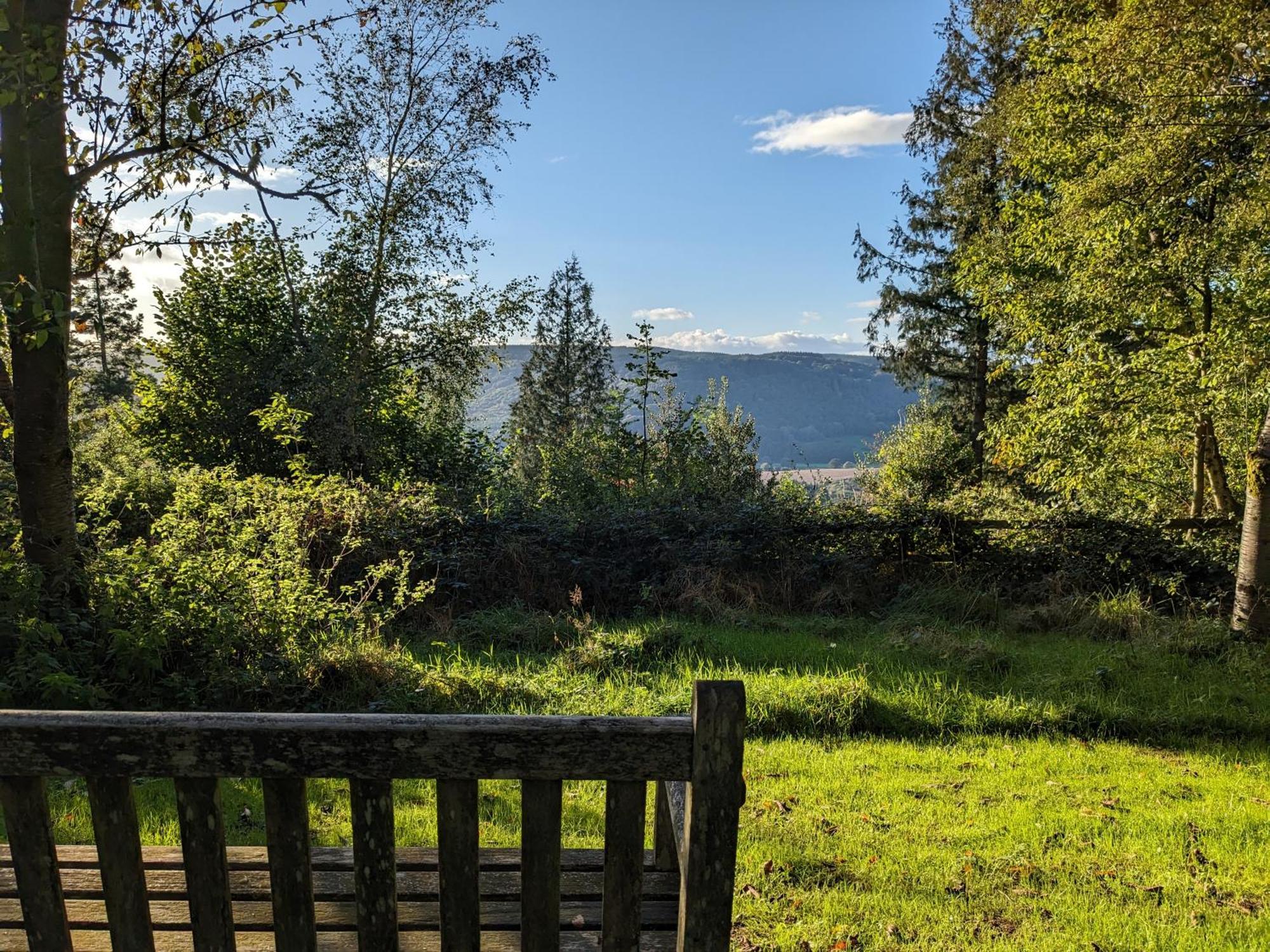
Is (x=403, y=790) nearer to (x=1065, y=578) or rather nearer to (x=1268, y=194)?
(x=1065, y=578)

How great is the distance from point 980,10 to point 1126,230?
37.7ft

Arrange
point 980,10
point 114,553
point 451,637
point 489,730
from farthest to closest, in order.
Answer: point 980,10
point 451,637
point 114,553
point 489,730

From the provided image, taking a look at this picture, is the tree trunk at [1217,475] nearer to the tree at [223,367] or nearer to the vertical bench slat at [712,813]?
the vertical bench slat at [712,813]

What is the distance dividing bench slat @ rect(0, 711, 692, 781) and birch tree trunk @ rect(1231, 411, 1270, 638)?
914cm

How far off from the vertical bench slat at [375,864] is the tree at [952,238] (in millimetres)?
21101

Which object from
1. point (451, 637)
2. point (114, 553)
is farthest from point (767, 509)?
point (114, 553)

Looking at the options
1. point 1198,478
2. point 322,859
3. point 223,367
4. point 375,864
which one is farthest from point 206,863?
point 1198,478

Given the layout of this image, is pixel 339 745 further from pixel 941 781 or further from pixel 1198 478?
pixel 1198 478

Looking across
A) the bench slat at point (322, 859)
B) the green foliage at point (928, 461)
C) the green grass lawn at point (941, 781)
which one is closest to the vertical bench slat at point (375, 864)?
the bench slat at point (322, 859)

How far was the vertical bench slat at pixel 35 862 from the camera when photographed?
64.6 inches

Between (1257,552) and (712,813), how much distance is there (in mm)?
9227

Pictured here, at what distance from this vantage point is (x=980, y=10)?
62.0 feet

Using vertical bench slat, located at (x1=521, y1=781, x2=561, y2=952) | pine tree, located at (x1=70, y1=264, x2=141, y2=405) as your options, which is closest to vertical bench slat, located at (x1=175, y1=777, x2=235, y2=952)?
vertical bench slat, located at (x1=521, y1=781, x2=561, y2=952)

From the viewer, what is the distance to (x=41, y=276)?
5.37m
